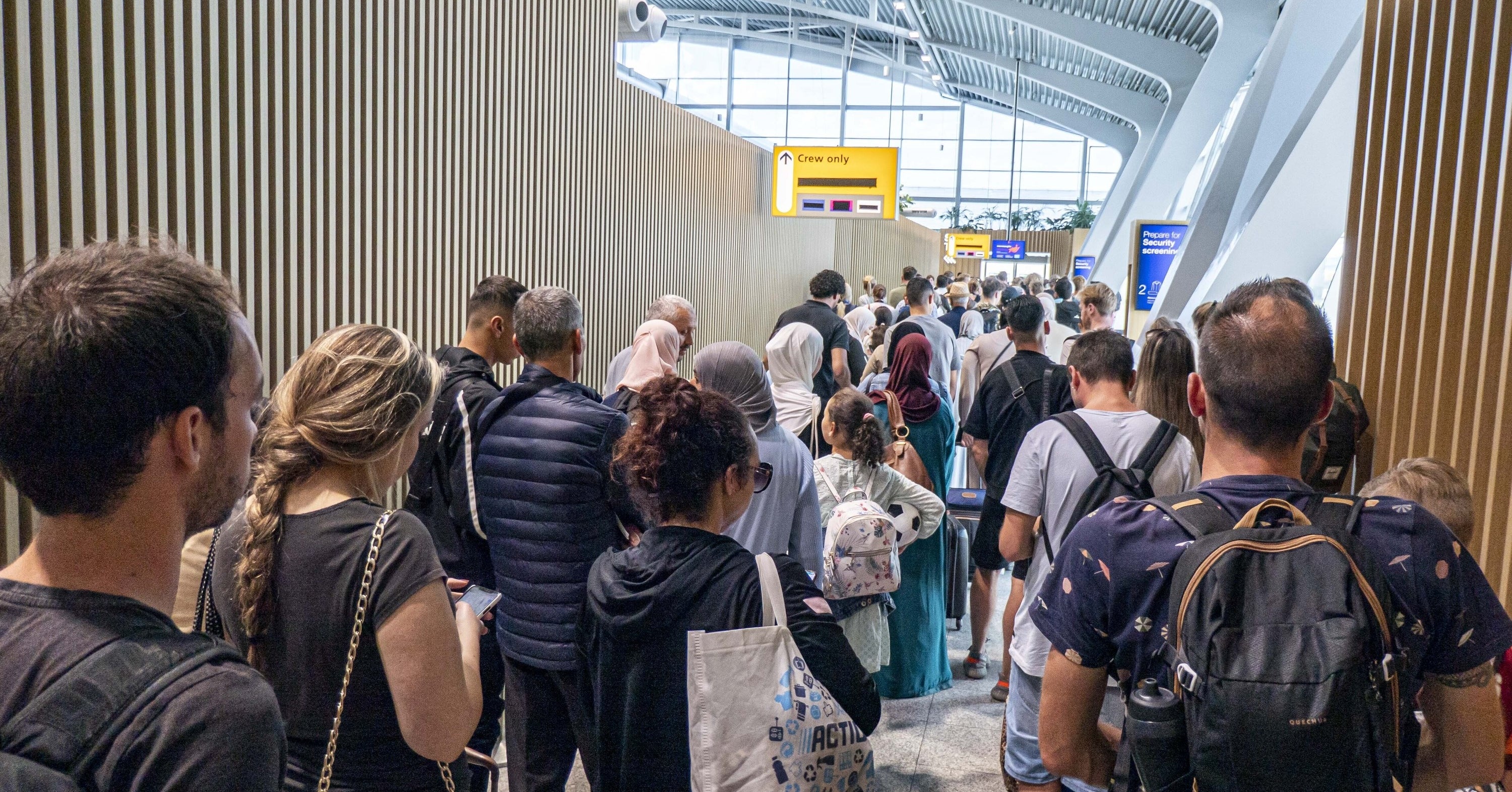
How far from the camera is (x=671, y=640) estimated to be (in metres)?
1.85

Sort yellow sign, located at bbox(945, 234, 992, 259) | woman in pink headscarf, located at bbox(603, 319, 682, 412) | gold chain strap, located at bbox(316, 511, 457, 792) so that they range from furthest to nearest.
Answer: yellow sign, located at bbox(945, 234, 992, 259)
woman in pink headscarf, located at bbox(603, 319, 682, 412)
gold chain strap, located at bbox(316, 511, 457, 792)

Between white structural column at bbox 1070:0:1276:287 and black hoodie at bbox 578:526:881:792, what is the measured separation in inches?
544

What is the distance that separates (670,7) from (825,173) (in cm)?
2190

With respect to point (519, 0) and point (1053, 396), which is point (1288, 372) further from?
point (519, 0)

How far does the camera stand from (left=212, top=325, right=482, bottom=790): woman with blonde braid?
5.40 feet

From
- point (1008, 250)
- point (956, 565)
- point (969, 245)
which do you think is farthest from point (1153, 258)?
point (1008, 250)

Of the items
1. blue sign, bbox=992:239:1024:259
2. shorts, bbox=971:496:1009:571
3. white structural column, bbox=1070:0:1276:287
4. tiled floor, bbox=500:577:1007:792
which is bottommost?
tiled floor, bbox=500:577:1007:792

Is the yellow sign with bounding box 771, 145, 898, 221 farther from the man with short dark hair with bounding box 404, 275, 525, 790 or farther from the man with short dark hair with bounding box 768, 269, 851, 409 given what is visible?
the man with short dark hair with bounding box 404, 275, 525, 790

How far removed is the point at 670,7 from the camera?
31469 mm

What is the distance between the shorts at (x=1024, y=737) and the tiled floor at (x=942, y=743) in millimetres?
822

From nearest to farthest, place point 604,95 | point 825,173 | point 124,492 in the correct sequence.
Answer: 1. point 124,492
2. point 604,95
3. point 825,173

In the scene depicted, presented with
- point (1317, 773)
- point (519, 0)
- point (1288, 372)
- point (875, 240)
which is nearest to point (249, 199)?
point (519, 0)

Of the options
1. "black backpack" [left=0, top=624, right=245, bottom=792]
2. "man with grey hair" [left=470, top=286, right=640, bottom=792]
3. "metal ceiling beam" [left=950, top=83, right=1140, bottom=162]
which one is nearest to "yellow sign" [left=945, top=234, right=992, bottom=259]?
"metal ceiling beam" [left=950, top=83, right=1140, bottom=162]

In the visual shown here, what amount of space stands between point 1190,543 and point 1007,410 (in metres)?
3.18
